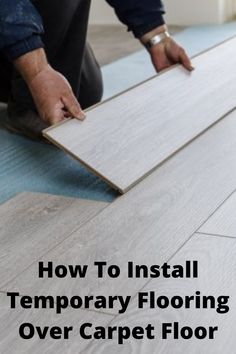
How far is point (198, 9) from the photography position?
12.1 feet

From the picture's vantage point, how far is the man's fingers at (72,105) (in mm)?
1406

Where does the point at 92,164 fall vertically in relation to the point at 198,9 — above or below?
above

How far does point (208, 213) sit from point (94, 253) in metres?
0.24

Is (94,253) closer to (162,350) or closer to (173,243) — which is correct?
(173,243)

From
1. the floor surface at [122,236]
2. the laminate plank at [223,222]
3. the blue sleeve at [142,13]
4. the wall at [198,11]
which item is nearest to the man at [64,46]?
the blue sleeve at [142,13]

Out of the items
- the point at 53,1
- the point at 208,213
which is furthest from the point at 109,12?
the point at 208,213

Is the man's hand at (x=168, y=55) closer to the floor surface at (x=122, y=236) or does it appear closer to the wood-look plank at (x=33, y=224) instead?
the floor surface at (x=122, y=236)

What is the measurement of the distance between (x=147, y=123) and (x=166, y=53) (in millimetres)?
301

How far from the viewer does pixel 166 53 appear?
1.80m

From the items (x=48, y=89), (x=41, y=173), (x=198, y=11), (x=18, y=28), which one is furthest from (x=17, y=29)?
(x=198, y=11)

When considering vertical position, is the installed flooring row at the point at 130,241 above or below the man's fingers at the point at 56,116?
below

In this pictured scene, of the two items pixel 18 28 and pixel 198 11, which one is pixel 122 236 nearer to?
pixel 18 28

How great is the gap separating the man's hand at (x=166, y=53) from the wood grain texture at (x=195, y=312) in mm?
763

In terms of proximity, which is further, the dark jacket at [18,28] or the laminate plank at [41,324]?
the dark jacket at [18,28]
